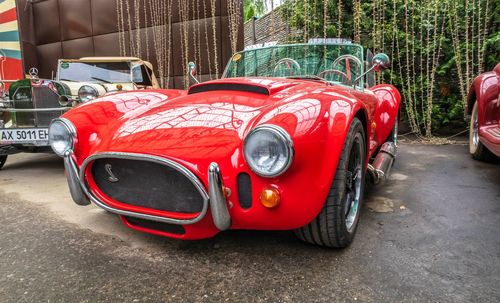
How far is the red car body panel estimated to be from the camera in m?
1.51

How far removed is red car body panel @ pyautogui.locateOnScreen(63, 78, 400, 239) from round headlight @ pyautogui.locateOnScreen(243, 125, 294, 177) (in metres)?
0.05

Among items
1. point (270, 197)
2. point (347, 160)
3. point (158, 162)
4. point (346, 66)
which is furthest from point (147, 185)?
point (346, 66)

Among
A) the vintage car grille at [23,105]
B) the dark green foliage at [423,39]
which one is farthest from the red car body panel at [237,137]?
the dark green foliage at [423,39]

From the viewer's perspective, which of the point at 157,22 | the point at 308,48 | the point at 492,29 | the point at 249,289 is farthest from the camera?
the point at 157,22

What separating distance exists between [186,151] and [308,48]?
6.12 ft

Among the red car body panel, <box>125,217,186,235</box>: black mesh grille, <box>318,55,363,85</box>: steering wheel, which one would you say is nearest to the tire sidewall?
the red car body panel

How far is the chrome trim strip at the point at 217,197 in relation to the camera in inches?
57.6

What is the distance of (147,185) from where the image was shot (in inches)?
66.9

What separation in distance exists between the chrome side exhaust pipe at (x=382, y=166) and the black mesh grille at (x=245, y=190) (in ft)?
3.74

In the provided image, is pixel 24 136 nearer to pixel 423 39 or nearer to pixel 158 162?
pixel 158 162

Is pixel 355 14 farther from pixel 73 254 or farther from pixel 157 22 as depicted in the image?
pixel 73 254

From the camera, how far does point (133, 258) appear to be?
69.7 inches

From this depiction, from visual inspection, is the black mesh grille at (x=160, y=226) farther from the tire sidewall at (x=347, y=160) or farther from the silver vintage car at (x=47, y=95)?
the silver vintage car at (x=47, y=95)

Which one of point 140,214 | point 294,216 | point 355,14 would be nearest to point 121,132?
point 140,214
